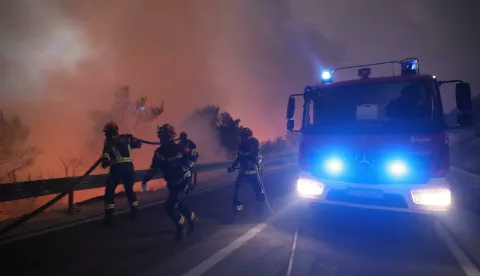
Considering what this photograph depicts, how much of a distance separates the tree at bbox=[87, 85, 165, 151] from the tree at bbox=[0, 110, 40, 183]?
5.59 meters

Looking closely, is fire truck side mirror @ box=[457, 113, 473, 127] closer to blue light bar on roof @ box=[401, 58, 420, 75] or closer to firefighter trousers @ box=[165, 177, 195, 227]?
blue light bar on roof @ box=[401, 58, 420, 75]

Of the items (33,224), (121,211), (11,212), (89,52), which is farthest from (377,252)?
(89,52)

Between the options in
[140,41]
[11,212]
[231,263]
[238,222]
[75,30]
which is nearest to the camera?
[231,263]

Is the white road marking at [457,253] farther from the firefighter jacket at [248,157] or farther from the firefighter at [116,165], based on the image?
the firefighter at [116,165]

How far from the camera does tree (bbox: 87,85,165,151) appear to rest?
26656 millimetres

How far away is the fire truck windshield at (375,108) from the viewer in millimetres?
4789

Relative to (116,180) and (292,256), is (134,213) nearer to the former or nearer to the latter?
(116,180)

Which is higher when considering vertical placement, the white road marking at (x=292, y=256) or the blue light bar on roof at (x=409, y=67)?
the blue light bar on roof at (x=409, y=67)

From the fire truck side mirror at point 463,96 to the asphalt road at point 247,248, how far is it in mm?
2067

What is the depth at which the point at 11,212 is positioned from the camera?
51.3 ft

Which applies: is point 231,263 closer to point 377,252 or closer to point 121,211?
point 377,252

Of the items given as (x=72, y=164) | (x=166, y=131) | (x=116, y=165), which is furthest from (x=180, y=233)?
(x=72, y=164)

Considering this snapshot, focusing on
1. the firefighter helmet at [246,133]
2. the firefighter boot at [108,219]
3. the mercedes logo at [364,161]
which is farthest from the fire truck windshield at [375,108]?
the firefighter boot at [108,219]

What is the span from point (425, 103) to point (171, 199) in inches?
166
